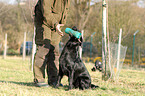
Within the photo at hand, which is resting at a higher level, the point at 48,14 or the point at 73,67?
the point at 48,14

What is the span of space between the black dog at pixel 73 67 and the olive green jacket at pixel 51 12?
519 mm

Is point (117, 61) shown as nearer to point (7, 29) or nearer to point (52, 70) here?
point (52, 70)

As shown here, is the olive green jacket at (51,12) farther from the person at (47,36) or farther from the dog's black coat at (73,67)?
the dog's black coat at (73,67)

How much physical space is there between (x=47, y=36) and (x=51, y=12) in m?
0.48

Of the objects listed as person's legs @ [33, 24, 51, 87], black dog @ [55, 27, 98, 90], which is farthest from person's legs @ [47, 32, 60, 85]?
black dog @ [55, 27, 98, 90]

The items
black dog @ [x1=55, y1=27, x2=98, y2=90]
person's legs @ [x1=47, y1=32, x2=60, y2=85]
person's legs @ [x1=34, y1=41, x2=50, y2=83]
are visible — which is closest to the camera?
black dog @ [x1=55, y1=27, x2=98, y2=90]

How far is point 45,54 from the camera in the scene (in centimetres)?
412

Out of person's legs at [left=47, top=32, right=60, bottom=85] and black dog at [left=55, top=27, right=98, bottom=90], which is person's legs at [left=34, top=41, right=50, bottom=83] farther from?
black dog at [left=55, top=27, right=98, bottom=90]

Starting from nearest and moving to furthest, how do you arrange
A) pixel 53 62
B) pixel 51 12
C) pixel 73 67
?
pixel 73 67 → pixel 51 12 → pixel 53 62

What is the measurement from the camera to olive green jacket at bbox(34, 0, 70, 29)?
12.7 feet

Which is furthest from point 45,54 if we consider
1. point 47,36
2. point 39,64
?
point 47,36

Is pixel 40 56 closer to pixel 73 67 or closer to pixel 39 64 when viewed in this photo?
pixel 39 64

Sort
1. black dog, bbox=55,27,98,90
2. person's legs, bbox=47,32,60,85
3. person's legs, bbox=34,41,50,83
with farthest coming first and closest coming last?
person's legs, bbox=47,32,60,85, person's legs, bbox=34,41,50,83, black dog, bbox=55,27,98,90

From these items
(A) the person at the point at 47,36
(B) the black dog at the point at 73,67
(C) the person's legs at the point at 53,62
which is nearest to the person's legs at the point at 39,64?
(A) the person at the point at 47,36
